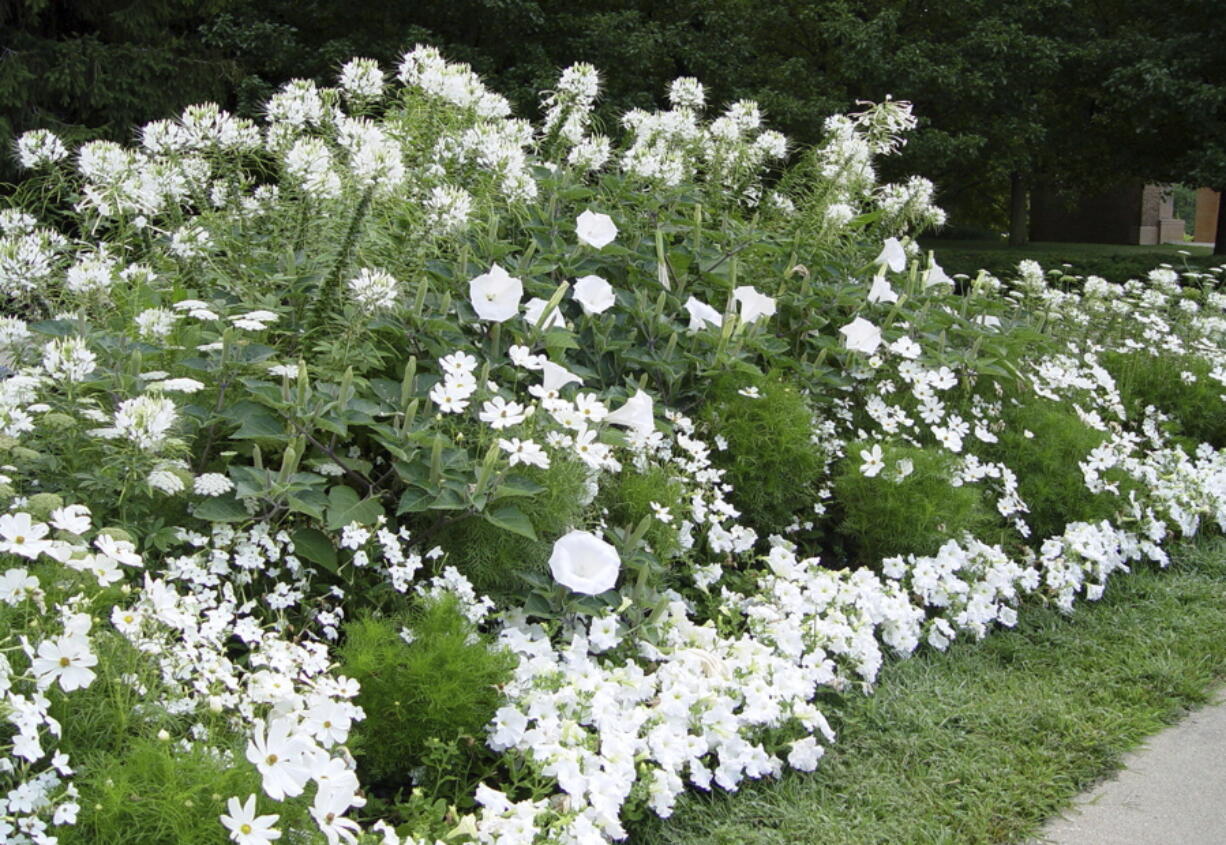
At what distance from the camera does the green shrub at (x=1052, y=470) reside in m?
4.20

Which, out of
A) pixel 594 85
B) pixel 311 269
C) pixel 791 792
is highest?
pixel 594 85

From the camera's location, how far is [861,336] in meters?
4.08

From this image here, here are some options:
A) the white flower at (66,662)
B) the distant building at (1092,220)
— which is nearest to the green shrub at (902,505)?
the white flower at (66,662)

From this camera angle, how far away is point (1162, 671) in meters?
3.34

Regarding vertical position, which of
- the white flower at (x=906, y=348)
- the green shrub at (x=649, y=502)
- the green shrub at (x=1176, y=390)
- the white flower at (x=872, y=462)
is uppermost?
the white flower at (x=906, y=348)

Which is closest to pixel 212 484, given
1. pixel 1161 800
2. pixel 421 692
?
pixel 421 692

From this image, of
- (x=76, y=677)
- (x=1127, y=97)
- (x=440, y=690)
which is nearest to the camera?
(x=76, y=677)

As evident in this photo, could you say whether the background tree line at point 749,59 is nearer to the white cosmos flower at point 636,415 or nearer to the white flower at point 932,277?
the white flower at point 932,277

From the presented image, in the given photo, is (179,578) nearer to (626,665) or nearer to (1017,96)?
(626,665)

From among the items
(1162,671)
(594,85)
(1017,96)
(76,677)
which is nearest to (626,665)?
(76,677)

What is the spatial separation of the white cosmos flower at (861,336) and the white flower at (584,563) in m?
1.70

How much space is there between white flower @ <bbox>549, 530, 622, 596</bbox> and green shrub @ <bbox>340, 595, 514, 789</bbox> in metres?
0.30

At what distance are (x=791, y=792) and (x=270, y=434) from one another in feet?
4.87

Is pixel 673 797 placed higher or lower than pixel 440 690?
lower
